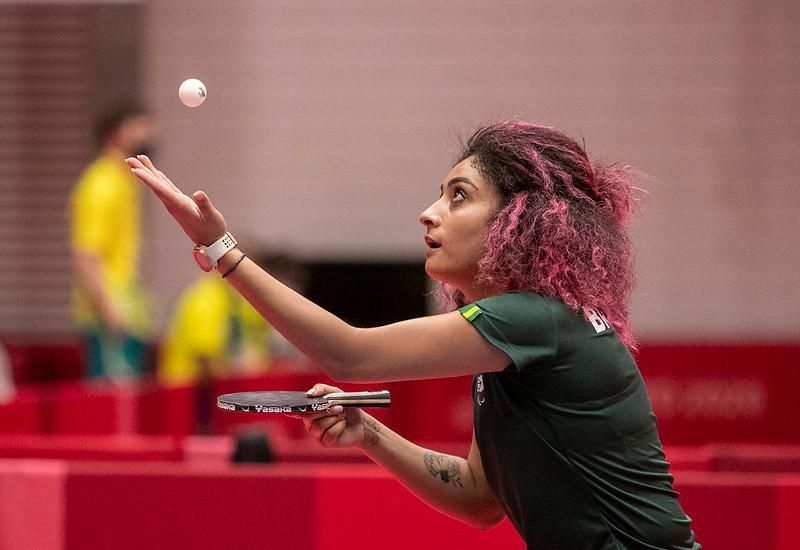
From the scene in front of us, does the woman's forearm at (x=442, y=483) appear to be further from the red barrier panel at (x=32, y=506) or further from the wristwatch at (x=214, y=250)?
the red barrier panel at (x=32, y=506)

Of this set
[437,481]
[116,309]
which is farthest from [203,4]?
[437,481]

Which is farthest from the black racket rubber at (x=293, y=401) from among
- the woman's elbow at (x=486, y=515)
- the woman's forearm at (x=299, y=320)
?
the woman's elbow at (x=486, y=515)

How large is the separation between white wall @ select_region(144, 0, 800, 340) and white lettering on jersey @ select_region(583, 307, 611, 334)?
285 inches

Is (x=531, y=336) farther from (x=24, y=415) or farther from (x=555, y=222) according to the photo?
(x=24, y=415)

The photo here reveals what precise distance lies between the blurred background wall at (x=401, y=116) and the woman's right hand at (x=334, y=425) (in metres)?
7.06

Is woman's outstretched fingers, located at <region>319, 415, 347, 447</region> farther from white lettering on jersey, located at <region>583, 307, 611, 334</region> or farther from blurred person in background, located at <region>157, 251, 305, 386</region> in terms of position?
blurred person in background, located at <region>157, 251, 305, 386</region>

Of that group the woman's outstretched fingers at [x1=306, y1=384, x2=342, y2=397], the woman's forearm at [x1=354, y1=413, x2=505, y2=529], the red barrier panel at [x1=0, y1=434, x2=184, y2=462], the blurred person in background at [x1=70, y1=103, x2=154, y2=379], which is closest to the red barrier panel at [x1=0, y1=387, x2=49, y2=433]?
the red barrier panel at [x1=0, y1=434, x2=184, y2=462]

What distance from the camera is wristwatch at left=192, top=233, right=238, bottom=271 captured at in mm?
2215

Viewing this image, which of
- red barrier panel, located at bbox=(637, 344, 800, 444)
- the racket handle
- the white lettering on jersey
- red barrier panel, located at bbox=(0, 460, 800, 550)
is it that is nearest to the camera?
the white lettering on jersey

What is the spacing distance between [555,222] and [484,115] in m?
7.62

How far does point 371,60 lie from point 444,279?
25.2 ft

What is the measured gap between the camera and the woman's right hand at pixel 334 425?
7.93 ft

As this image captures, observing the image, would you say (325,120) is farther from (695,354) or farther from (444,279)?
(444,279)

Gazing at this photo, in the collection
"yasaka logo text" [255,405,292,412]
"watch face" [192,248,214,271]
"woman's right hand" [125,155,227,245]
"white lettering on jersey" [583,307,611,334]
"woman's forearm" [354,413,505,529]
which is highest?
"woman's right hand" [125,155,227,245]
